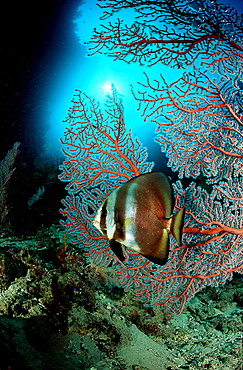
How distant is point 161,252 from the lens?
1640 mm

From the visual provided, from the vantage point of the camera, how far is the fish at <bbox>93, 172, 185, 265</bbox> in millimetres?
1617

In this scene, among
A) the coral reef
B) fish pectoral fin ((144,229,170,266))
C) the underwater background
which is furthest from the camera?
the underwater background

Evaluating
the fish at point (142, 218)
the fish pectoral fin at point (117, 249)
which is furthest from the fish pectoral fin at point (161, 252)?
the fish pectoral fin at point (117, 249)

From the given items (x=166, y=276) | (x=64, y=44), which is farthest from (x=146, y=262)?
(x=64, y=44)

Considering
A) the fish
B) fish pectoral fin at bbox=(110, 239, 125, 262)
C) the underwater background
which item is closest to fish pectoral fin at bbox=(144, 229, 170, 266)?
the fish

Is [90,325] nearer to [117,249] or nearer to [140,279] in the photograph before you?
[140,279]

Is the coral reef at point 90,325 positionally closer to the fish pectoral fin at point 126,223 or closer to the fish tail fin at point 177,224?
the fish pectoral fin at point 126,223

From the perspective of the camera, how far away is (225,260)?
328 cm

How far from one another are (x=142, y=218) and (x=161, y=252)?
297 mm

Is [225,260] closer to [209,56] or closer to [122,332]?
[122,332]

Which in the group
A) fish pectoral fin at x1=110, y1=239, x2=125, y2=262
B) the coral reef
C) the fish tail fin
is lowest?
the coral reef

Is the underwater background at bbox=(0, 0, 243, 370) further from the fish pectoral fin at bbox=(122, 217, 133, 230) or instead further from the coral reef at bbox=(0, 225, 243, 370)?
the fish pectoral fin at bbox=(122, 217, 133, 230)

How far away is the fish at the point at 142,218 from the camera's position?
162 cm

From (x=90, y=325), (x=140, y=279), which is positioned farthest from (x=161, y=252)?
(x=90, y=325)
